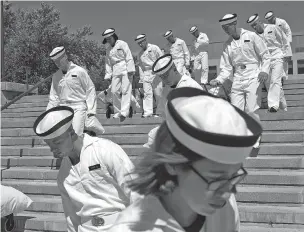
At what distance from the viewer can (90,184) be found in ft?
11.9

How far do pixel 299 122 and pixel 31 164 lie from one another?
437cm

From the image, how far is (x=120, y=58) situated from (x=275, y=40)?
3.24 metres

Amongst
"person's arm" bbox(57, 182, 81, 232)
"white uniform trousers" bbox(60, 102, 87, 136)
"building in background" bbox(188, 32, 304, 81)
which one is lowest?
"building in background" bbox(188, 32, 304, 81)

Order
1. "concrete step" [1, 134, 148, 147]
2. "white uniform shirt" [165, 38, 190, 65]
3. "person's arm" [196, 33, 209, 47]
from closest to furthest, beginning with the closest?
"concrete step" [1, 134, 148, 147] → "white uniform shirt" [165, 38, 190, 65] → "person's arm" [196, 33, 209, 47]

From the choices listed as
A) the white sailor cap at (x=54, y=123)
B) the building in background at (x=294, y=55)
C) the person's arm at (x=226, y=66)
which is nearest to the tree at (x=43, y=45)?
the building in background at (x=294, y=55)

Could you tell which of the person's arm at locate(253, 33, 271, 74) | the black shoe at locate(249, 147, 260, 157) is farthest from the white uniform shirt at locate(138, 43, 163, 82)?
the black shoe at locate(249, 147, 260, 157)

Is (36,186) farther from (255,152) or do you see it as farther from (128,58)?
(128,58)

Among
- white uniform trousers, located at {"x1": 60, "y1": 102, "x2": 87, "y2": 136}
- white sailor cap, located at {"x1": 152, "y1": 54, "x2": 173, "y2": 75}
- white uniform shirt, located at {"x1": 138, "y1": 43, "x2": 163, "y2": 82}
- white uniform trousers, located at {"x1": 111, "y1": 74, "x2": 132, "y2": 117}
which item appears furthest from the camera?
white uniform shirt, located at {"x1": 138, "y1": 43, "x2": 163, "y2": 82}

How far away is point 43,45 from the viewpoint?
1337 inches

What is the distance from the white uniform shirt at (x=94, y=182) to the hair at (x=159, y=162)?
68.0 inches

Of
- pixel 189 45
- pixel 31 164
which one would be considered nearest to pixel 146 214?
pixel 31 164

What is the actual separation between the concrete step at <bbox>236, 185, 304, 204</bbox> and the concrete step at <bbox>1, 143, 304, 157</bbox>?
0.81 m

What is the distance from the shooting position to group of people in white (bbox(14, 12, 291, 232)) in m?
1.63

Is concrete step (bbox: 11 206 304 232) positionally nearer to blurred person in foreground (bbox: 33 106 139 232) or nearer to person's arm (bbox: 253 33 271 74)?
person's arm (bbox: 253 33 271 74)
